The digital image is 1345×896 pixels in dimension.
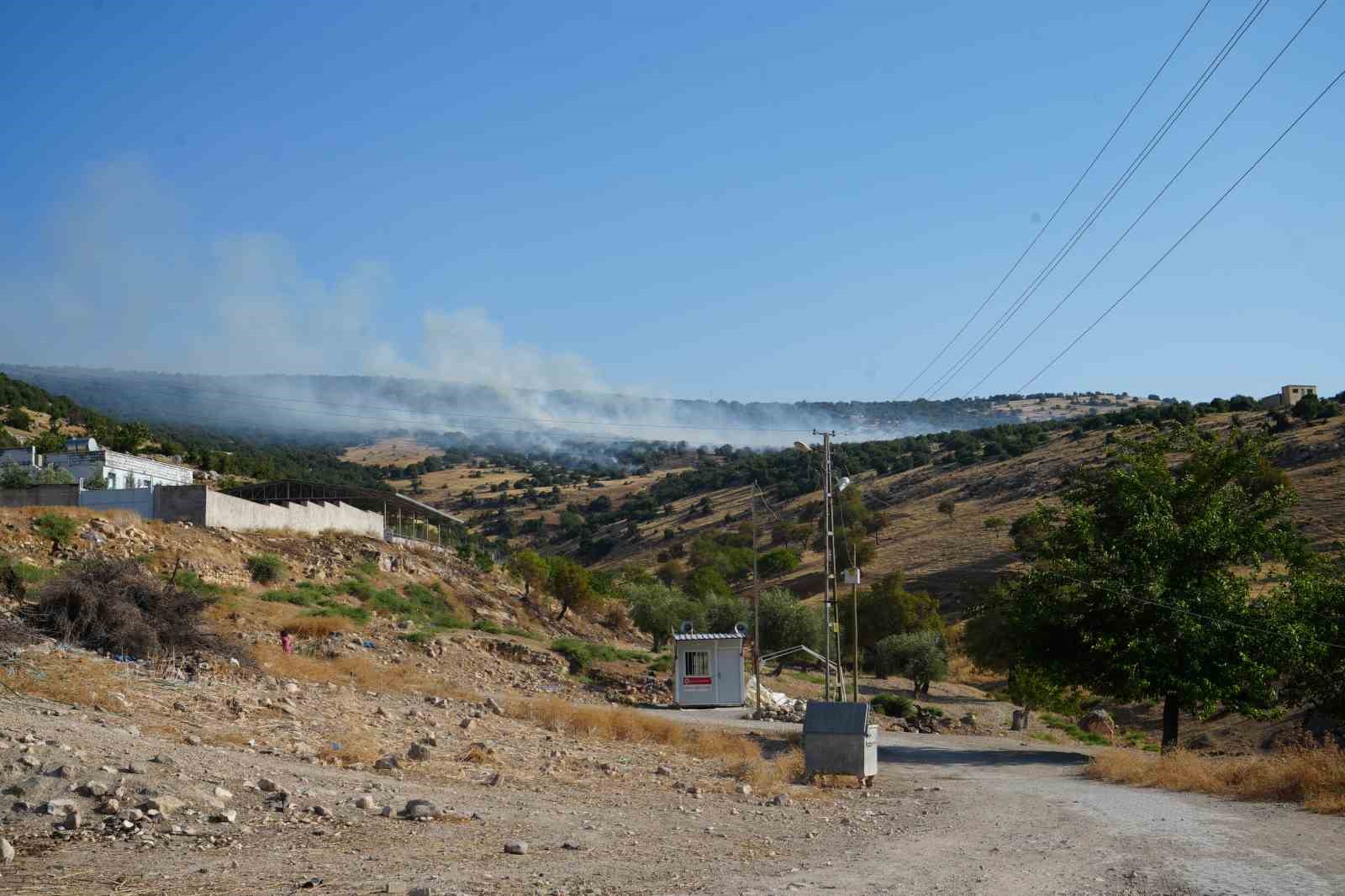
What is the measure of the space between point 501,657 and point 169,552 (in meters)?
12.4

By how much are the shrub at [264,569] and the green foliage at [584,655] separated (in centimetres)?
1119

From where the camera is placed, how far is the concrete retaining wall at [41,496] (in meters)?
50.3

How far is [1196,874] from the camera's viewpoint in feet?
42.7

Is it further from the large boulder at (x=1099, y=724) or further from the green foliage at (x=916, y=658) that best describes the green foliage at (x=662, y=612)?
the large boulder at (x=1099, y=724)

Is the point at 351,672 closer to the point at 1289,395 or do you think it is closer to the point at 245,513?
the point at 245,513

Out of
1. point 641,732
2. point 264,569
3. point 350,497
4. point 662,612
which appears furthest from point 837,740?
point 350,497

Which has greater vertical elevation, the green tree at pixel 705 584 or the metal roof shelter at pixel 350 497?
the metal roof shelter at pixel 350 497

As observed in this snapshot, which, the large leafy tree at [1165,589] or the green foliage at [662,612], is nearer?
the large leafy tree at [1165,589]

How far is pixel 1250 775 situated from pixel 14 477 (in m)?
53.5

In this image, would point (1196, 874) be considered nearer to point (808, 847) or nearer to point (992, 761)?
point (808, 847)

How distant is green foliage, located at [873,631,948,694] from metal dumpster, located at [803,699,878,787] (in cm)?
3182

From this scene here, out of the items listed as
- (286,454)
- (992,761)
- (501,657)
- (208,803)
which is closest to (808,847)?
(208,803)

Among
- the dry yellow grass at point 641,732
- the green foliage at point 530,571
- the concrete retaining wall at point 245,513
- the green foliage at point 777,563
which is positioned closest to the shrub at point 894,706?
the dry yellow grass at point 641,732

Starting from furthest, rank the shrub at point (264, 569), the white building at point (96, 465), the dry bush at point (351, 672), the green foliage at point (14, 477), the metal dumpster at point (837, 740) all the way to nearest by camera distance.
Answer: the white building at point (96, 465) < the green foliage at point (14, 477) < the shrub at point (264, 569) < the dry bush at point (351, 672) < the metal dumpster at point (837, 740)
